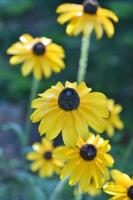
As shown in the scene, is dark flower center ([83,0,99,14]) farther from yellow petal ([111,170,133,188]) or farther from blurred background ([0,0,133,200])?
blurred background ([0,0,133,200])

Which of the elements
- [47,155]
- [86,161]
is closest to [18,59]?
[47,155]

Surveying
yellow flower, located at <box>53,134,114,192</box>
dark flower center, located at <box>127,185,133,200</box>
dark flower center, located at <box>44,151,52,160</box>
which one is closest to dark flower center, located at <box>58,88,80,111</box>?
yellow flower, located at <box>53,134,114,192</box>

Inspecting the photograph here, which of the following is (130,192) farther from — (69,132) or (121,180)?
(69,132)

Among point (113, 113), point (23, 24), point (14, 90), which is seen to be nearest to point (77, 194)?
point (113, 113)

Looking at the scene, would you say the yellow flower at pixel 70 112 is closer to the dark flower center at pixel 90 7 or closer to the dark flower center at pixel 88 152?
the dark flower center at pixel 88 152

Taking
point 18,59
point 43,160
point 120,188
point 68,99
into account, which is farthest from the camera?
point 43,160

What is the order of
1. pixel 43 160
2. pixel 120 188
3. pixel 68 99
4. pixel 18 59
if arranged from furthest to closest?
pixel 43 160
pixel 18 59
pixel 120 188
pixel 68 99

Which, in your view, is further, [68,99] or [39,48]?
[39,48]
